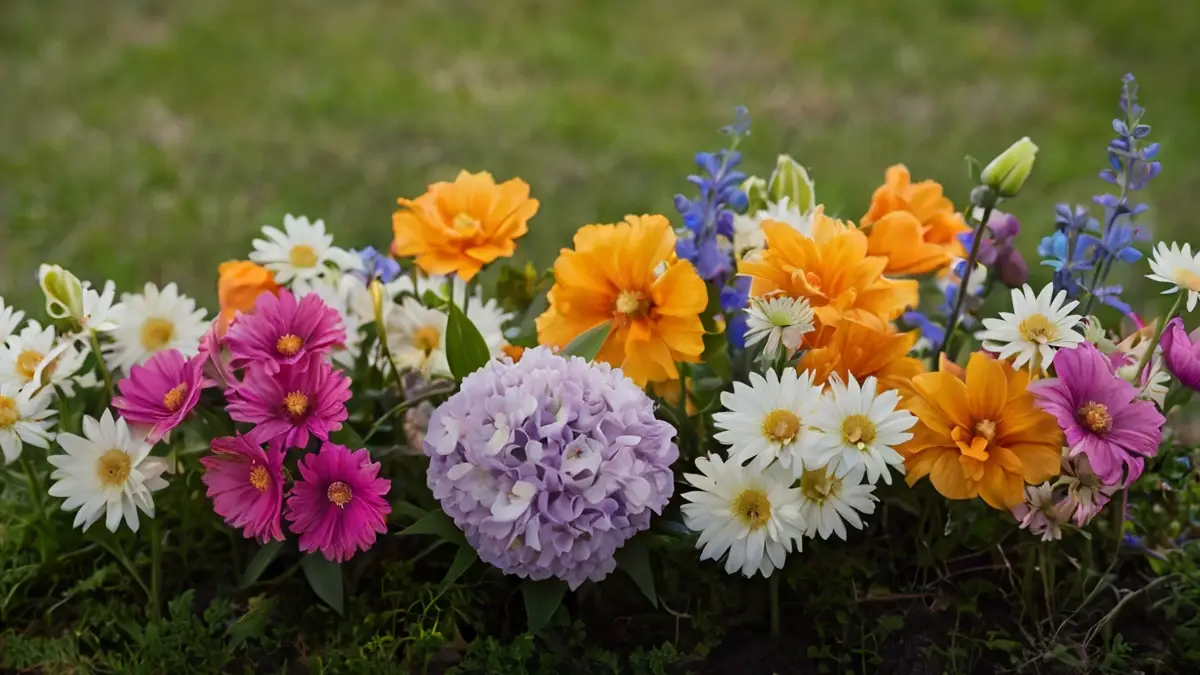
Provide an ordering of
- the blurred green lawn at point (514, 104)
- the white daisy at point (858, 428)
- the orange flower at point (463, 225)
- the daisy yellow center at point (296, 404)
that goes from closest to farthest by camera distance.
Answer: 1. the white daisy at point (858, 428)
2. the daisy yellow center at point (296, 404)
3. the orange flower at point (463, 225)
4. the blurred green lawn at point (514, 104)

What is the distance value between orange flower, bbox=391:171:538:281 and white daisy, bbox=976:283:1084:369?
0.49m

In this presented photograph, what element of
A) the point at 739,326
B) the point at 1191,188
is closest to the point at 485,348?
the point at 739,326

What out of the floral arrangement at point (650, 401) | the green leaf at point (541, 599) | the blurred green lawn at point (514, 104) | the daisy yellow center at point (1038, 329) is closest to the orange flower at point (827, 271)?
the floral arrangement at point (650, 401)

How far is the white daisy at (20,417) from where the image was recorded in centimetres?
118

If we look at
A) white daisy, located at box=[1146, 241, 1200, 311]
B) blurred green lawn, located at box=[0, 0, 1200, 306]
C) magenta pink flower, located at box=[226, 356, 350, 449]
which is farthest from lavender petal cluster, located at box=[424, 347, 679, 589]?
blurred green lawn, located at box=[0, 0, 1200, 306]

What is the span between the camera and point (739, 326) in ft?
4.30

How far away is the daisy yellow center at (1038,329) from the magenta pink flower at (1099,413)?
0.02 meters

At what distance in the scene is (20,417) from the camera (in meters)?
1.20

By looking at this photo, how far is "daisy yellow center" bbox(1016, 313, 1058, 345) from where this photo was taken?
1.13 metres

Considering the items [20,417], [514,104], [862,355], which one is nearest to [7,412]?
[20,417]

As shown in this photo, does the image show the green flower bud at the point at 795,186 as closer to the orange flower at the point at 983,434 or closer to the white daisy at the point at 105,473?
the orange flower at the point at 983,434

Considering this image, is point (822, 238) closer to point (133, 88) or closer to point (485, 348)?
point (485, 348)

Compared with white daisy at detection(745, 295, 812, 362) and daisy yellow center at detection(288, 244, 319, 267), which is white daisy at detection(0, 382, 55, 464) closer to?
daisy yellow center at detection(288, 244, 319, 267)

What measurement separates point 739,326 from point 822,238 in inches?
6.7
